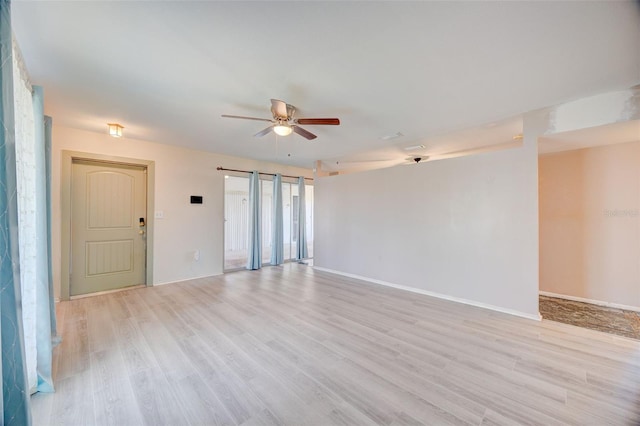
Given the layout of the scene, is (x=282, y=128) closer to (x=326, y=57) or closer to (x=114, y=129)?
(x=326, y=57)

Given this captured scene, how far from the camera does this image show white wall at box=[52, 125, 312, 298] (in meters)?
4.14

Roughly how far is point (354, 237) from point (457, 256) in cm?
207

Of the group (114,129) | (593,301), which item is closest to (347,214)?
(593,301)

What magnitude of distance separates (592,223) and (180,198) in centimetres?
→ 700

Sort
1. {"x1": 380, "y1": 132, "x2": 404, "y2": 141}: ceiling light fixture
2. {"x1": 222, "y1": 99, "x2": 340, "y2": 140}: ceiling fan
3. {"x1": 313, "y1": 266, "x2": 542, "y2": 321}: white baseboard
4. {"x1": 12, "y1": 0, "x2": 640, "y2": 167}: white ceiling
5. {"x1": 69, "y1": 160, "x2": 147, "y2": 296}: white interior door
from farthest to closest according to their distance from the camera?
{"x1": 380, "y1": 132, "x2": 404, "y2": 141}: ceiling light fixture → {"x1": 69, "y1": 160, "x2": 147, "y2": 296}: white interior door → {"x1": 313, "y1": 266, "x2": 542, "y2": 321}: white baseboard → {"x1": 222, "y1": 99, "x2": 340, "y2": 140}: ceiling fan → {"x1": 12, "y1": 0, "x2": 640, "y2": 167}: white ceiling

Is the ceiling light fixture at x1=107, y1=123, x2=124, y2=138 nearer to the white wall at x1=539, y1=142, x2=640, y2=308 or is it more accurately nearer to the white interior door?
the white interior door

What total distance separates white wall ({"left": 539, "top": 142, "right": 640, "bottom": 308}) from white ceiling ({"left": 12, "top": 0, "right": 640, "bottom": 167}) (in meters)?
1.56

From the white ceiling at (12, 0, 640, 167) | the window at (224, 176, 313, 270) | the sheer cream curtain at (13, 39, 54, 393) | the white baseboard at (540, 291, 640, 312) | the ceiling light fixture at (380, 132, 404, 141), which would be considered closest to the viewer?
the white ceiling at (12, 0, 640, 167)

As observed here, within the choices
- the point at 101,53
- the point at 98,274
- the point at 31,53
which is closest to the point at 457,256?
the point at 101,53

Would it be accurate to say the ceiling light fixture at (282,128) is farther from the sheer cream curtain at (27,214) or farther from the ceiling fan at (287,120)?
the sheer cream curtain at (27,214)

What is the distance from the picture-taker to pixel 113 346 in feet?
7.97

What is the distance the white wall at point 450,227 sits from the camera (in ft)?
10.6

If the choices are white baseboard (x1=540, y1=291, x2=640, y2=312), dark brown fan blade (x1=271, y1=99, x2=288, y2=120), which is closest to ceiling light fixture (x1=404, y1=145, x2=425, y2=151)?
dark brown fan blade (x1=271, y1=99, x2=288, y2=120)

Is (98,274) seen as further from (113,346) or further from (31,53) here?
(31,53)
